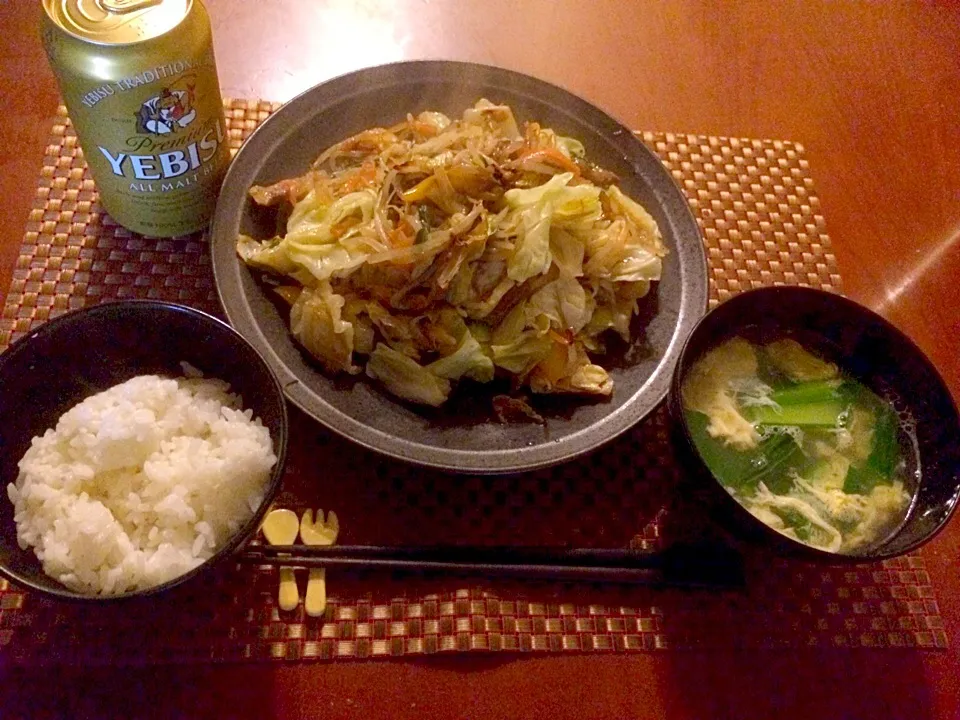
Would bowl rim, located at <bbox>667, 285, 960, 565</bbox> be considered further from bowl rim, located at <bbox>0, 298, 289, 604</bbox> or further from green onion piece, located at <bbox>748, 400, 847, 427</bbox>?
bowl rim, located at <bbox>0, 298, 289, 604</bbox>

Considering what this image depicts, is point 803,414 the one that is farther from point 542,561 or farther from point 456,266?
point 456,266

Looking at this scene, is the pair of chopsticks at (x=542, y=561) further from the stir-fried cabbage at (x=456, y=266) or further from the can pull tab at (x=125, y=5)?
the can pull tab at (x=125, y=5)

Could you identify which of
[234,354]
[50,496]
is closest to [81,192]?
[234,354]

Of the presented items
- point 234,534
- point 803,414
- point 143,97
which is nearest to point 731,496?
point 803,414

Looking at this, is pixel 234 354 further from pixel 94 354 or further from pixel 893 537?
pixel 893 537

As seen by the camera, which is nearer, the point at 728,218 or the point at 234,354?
the point at 234,354

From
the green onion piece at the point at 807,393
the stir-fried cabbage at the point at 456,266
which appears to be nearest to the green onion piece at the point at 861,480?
the green onion piece at the point at 807,393

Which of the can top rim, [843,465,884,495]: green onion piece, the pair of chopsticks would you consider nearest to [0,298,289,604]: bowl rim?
the pair of chopsticks

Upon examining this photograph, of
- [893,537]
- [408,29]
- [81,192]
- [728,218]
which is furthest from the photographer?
[408,29]
